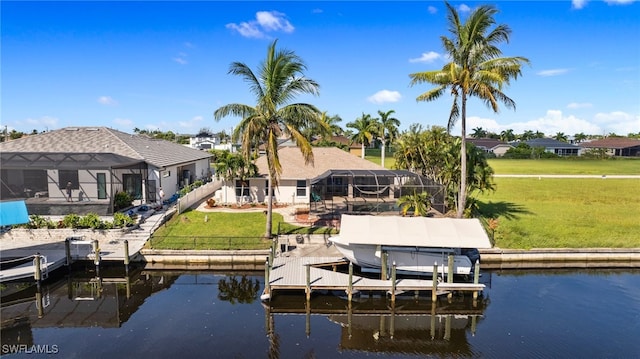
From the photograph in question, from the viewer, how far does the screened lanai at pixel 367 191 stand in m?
28.2

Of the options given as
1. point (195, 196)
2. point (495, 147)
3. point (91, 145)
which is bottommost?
point (195, 196)

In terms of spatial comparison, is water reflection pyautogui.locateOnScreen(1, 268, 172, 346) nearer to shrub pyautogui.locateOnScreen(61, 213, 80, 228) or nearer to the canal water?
the canal water

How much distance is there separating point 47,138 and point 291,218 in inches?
981

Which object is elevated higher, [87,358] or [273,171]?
[273,171]

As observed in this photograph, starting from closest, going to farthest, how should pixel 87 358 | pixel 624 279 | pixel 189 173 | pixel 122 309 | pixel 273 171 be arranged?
pixel 87 358 < pixel 122 309 < pixel 624 279 < pixel 273 171 < pixel 189 173

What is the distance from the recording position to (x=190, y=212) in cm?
3053

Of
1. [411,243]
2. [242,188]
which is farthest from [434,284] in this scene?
[242,188]

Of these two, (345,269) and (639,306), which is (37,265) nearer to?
(345,269)

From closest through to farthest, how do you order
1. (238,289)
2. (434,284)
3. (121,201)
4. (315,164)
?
(434,284)
(238,289)
(121,201)
(315,164)

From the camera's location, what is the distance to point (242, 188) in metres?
34.4

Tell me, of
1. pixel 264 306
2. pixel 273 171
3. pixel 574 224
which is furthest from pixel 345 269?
pixel 574 224

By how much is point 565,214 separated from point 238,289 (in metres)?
27.2

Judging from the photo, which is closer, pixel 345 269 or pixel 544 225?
pixel 345 269

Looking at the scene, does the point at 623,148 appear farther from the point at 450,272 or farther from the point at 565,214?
the point at 450,272
